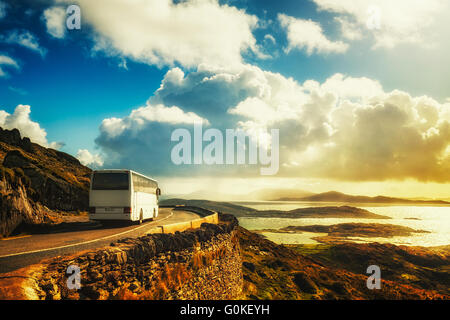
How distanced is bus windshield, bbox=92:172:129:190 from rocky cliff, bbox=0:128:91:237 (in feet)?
13.1

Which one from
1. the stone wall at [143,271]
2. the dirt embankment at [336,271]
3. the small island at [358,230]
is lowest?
the small island at [358,230]

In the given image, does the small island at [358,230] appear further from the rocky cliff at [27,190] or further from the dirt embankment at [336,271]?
the rocky cliff at [27,190]

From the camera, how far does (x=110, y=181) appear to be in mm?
17453

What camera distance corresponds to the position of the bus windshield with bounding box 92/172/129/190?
1741 centimetres

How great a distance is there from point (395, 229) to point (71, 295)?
205 metres

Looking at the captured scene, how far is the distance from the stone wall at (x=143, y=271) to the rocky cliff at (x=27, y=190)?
8.59 m

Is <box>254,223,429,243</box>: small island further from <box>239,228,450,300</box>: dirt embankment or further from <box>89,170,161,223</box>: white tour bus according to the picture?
<box>89,170,161,223</box>: white tour bus

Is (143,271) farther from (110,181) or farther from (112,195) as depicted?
(110,181)

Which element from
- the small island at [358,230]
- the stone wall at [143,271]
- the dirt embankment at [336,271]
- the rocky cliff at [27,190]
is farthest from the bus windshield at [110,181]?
the small island at [358,230]

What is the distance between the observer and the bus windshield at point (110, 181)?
17406 millimetres

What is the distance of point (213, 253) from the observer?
1538cm
